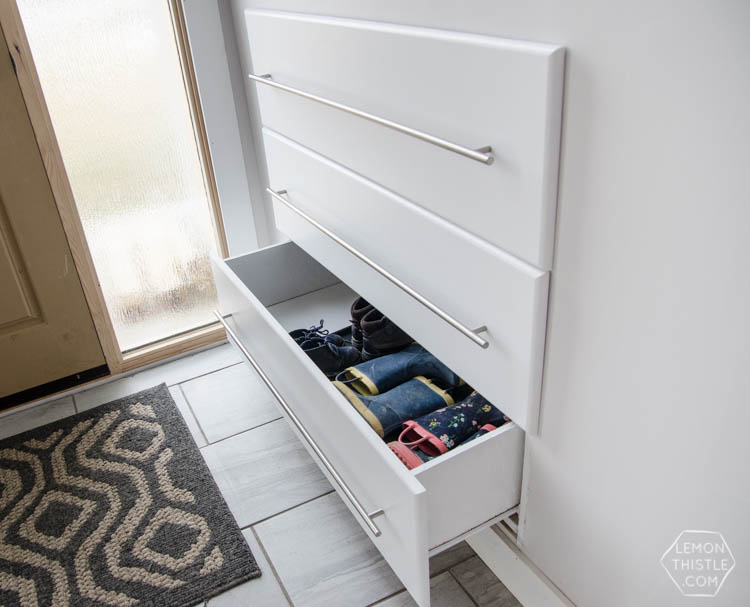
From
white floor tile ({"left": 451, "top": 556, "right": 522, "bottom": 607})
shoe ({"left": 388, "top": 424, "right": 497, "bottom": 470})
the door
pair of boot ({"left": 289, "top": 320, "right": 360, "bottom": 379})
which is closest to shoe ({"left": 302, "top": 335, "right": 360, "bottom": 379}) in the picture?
pair of boot ({"left": 289, "top": 320, "right": 360, "bottom": 379})

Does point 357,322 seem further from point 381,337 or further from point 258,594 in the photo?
point 258,594

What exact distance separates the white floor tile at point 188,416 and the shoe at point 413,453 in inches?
26.6

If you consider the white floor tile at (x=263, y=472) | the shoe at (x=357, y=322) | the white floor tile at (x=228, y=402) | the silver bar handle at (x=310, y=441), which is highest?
the shoe at (x=357, y=322)

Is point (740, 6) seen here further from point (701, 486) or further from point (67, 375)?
point (67, 375)

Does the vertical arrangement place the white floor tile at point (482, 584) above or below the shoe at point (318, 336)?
below

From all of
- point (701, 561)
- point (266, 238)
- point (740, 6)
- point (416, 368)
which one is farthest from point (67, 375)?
point (740, 6)

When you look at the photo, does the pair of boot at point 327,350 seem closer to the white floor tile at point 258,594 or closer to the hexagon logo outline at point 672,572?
the white floor tile at point 258,594

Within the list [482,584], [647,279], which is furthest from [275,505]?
[647,279]

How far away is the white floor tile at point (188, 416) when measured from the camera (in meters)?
1.62

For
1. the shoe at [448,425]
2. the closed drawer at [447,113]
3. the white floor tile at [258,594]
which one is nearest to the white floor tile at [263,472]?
the white floor tile at [258,594]

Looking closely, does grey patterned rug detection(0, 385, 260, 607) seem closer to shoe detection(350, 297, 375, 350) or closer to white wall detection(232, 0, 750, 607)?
shoe detection(350, 297, 375, 350)

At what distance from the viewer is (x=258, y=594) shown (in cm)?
124

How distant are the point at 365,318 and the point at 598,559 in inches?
27.5

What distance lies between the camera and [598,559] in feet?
2.95
